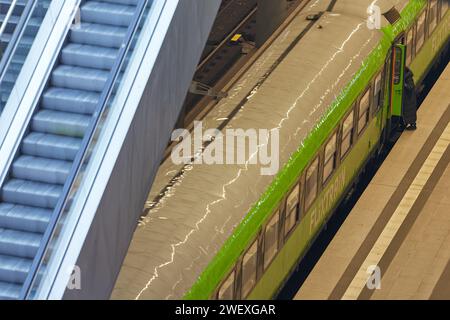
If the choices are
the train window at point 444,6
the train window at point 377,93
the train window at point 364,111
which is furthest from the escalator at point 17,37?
the train window at point 444,6

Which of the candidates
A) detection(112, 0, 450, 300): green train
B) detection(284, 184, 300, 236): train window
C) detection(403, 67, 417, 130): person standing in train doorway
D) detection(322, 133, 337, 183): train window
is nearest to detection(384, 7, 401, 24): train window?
detection(112, 0, 450, 300): green train

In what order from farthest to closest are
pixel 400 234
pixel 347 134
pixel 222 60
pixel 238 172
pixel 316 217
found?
pixel 222 60 < pixel 400 234 < pixel 347 134 < pixel 316 217 < pixel 238 172

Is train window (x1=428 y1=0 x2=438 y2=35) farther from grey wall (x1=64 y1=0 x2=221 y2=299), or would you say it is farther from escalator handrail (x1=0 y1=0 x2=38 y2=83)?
escalator handrail (x1=0 y1=0 x2=38 y2=83)

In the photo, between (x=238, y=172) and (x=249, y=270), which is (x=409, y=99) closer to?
(x=238, y=172)

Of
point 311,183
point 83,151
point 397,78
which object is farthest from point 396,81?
point 83,151
